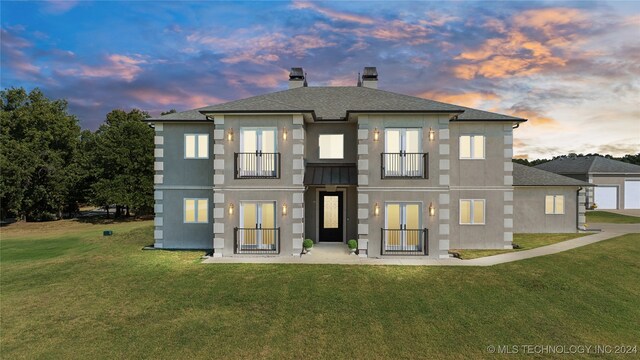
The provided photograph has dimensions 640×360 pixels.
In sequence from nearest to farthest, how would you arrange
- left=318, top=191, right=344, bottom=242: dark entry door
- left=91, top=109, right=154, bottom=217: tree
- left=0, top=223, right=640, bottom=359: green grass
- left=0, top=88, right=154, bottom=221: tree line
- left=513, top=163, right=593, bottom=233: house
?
left=0, top=223, right=640, bottom=359: green grass → left=318, top=191, right=344, bottom=242: dark entry door → left=513, top=163, right=593, bottom=233: house → left=0, top=88, right=154, bottom=221: tree line → left=91, top=109, right=154, bottom=217: tree

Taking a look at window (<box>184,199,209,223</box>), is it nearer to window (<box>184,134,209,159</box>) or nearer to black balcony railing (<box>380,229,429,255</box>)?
window (<box>184,134,209,159</box>)

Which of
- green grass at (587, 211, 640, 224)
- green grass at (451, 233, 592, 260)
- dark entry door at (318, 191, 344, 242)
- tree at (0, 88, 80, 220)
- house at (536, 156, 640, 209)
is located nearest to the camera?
green grass at (451, 233, 592, 260)

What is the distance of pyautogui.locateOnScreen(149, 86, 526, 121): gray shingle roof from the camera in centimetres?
1303

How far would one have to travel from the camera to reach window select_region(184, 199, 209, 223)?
15.2 m

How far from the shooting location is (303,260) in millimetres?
12547

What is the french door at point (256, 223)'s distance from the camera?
43.9ft

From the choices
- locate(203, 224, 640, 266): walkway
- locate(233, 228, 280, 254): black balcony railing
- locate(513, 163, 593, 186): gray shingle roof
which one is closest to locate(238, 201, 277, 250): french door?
locate(233, 228, 280, 254): black balcony railing

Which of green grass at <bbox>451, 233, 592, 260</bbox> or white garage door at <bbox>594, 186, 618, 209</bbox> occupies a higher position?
white garage door at <bbox>594, 186, 618, 209</bbox>

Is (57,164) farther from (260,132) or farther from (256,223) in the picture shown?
(256,223)

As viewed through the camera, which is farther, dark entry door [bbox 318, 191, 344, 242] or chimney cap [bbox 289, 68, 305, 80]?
chimney cap [bbox 289, 68, 305, 80]

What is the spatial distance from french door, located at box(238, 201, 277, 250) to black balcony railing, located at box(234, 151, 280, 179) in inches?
51.3

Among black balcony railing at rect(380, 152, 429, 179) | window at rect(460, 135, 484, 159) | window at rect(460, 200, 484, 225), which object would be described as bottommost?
window at rect(460, 200, 484, 225)

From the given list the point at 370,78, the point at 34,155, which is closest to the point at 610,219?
the point at 370,78

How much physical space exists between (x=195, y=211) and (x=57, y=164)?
2711 centimetres
